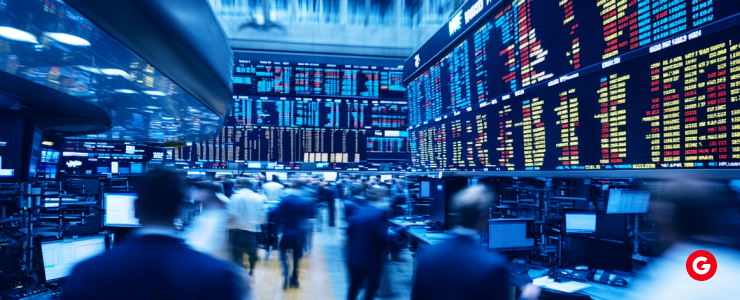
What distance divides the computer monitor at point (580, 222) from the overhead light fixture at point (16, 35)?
4.27 metres

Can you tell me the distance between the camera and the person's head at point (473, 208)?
1.94 metres

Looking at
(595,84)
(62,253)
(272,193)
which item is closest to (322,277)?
(272,193)

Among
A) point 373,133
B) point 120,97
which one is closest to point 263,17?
point 373,133

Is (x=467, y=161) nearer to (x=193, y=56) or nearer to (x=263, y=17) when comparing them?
(x=193, y=56)

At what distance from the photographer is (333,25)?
39.4 ft

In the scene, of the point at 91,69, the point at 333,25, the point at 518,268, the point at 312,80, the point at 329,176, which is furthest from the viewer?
the point at 333,25

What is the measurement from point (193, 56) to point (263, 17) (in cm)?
947

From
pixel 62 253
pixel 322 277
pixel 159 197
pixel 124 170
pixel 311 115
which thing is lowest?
pixel 322 277

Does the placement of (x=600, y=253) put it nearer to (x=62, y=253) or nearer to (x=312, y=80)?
(x=62, y=253)

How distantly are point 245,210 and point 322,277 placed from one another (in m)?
1.92

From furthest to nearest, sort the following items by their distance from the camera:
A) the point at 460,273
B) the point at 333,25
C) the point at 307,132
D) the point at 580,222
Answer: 1. the point at 333,25
2. the point at 307,132
3. the point at 580,222
4. the point at 460,273

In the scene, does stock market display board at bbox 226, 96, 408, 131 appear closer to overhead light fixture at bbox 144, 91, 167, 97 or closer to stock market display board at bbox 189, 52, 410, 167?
stock market display board at bbox 189, 52, 410, 167

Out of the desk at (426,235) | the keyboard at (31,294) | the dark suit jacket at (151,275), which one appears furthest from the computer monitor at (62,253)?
the desk at (426,235)

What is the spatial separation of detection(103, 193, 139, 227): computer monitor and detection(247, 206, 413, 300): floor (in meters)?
2.16
